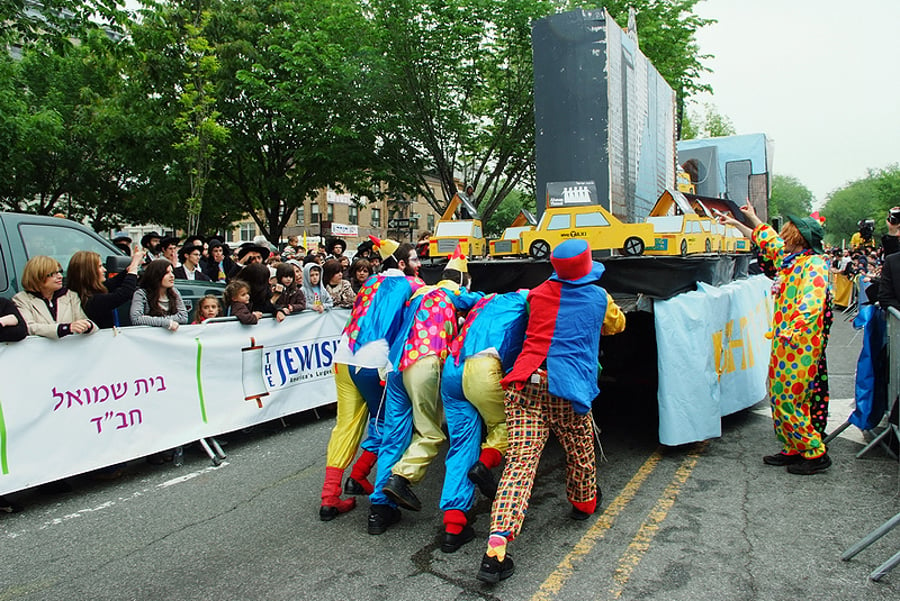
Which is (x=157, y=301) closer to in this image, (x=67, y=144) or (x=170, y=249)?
(x=170, y=249)

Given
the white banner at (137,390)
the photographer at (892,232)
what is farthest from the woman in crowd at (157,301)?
the photographer at (892,232)

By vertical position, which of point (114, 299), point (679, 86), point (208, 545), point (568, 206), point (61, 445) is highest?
point (679, 86)

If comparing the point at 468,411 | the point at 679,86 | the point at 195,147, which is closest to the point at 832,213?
the point at 679,86

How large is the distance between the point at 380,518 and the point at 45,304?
323 cm

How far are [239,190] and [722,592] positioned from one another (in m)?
23.5

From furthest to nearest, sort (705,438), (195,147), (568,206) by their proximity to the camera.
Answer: (195,147) → (568,206) → (705,438)

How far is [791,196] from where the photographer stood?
4168 inches

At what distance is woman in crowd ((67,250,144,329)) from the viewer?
5516mm

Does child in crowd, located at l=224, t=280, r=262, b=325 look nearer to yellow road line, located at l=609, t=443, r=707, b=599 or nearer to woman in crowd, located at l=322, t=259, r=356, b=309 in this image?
woman in crowd, located at l=322, t=259, r=356, b=309

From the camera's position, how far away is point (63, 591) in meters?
3.44

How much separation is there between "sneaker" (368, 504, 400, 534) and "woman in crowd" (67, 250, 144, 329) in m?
3.09

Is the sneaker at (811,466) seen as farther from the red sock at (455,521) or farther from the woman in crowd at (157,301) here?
the woman in crowd at (157,301)

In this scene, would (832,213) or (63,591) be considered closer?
(63,591)

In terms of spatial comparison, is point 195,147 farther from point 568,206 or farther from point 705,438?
point 705,438
